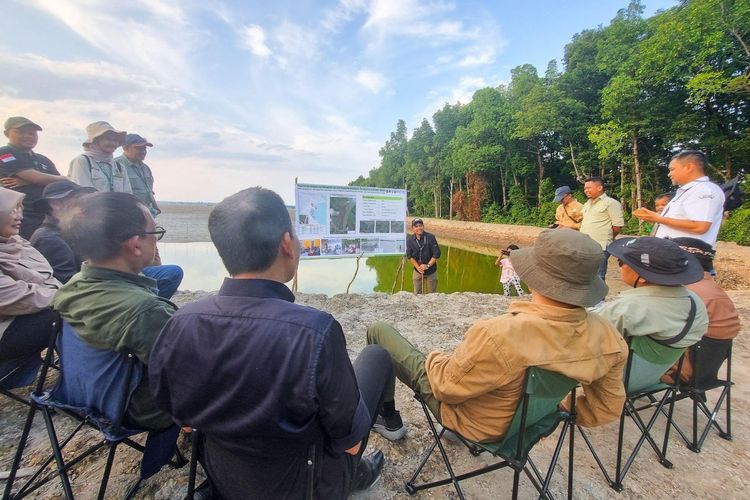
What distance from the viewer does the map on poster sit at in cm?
511

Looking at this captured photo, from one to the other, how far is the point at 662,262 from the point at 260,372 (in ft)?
6.84

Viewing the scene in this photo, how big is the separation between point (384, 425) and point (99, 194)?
2.07m

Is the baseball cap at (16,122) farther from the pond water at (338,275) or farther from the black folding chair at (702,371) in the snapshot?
the black folding chair at (702,371)

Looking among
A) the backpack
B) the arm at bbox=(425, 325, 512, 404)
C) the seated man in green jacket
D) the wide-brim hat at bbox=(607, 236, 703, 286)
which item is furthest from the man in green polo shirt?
the seated man in green jacket

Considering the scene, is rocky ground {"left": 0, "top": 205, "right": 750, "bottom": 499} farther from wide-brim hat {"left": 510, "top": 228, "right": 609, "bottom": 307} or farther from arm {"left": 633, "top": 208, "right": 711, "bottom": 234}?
arm {"left": 633, "top": 208, "right": 711, "bottom": 234}

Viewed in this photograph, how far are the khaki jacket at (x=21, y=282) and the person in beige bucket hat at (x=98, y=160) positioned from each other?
1791mm

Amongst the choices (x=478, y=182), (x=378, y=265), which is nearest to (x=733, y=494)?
(x=378, y=265)

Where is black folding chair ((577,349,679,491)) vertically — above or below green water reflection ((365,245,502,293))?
above

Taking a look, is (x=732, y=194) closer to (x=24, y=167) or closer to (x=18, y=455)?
(x=18, y=455)

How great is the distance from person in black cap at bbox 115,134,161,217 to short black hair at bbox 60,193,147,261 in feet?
10.1

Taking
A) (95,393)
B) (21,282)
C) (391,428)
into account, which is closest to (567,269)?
(391,428)

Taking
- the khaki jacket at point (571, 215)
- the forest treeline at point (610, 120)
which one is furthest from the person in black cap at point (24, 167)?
the forest treeline at point (610, 120)

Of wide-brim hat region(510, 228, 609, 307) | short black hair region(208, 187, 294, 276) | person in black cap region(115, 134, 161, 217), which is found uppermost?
person in black cap region(115, 134, 161, 217)

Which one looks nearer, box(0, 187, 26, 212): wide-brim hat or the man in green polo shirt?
box(0, 187, 26, 212): wide-brim hat
